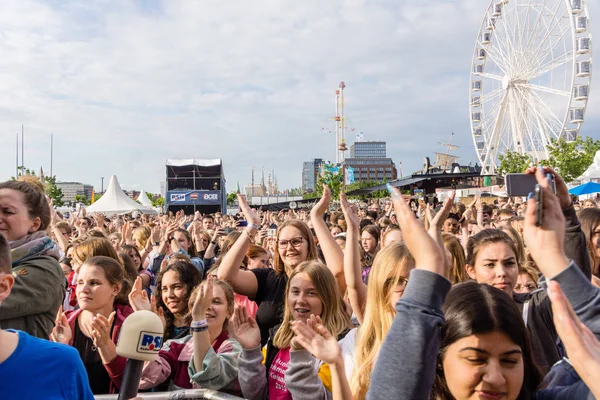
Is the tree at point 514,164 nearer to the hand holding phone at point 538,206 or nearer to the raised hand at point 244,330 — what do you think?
the raised hand at point 244,330

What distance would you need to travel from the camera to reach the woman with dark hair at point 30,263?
2340mm

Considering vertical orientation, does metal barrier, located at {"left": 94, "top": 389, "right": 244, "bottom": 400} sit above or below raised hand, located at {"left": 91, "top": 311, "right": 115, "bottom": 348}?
below

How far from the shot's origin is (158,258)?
21.8 feet

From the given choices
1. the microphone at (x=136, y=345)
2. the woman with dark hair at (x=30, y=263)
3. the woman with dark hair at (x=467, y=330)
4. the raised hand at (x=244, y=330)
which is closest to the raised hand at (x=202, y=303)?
the raised hand at (x=244, y=330)

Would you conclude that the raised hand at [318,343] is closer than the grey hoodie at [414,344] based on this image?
No

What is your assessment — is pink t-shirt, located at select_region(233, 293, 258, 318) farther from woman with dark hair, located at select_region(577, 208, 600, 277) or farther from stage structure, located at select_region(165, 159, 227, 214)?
stage structure, located at select_region(165, 159, 227, 214)

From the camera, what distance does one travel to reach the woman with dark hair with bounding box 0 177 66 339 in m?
2.34

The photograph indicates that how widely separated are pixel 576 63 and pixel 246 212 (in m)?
31.0

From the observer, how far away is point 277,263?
445 centimetres

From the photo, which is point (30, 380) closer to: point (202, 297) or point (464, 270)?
point (202, 297)

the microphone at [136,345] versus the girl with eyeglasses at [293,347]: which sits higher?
the microphone at [136,345]

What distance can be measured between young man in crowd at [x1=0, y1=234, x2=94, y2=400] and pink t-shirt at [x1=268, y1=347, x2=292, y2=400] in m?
1.36

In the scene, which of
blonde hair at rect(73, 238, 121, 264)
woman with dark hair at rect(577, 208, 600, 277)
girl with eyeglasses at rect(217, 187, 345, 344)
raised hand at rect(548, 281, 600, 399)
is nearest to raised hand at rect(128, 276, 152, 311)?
girl with eyeglasses at rect(217, 187, 345, 344)

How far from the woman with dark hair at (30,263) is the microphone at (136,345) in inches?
41.3
